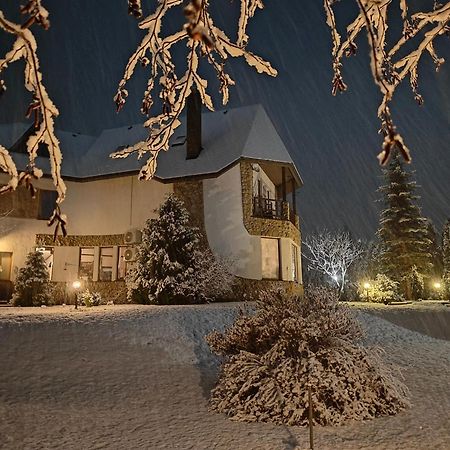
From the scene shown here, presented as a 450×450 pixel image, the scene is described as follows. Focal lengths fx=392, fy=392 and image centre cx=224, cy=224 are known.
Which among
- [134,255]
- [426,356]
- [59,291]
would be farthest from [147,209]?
[426,356]

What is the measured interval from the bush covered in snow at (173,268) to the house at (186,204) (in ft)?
4.58

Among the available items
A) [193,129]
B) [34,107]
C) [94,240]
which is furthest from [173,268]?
[34,107]

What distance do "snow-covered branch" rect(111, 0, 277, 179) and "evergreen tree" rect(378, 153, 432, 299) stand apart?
28.6 m

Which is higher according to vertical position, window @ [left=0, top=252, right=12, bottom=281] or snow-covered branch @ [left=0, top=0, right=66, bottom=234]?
window @ [left=0, top=252, right=12, bottom=281]

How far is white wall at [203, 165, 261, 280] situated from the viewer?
1834 cm

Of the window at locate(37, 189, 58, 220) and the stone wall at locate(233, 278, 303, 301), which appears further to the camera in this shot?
the window at locate(37, 189, 58, 220)

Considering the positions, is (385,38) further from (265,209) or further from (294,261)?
(294,261)

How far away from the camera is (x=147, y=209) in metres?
20.4

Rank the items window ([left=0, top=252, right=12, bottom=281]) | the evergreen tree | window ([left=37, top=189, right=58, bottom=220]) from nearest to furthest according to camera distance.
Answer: window ([left=0, top=252, right=12, bottom=281]) < window ([left=37, top=189, right=58, bottom=220]) < the evergreen tree

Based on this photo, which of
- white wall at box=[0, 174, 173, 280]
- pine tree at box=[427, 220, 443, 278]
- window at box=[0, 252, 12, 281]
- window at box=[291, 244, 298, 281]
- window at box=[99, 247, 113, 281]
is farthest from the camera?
pine tree at box=[427, 220, 443, 278]

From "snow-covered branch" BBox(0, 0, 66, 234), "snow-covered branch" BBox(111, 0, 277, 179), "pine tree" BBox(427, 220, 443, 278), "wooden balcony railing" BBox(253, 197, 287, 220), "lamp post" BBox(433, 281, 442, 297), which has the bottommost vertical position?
"snow-covered branch" BBox(0, 0, 66, 234)

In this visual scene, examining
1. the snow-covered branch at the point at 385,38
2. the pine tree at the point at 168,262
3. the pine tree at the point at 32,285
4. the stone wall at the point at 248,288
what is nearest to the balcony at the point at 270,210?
the stone wall at the point at 248,288

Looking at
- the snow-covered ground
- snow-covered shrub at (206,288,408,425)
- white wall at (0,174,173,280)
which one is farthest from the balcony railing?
snow-covered shrub at (206,288,408,425)

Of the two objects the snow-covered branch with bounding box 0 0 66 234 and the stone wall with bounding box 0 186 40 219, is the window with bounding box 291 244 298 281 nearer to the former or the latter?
the stone wall with bounding box 0 186 40 219
